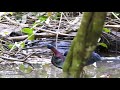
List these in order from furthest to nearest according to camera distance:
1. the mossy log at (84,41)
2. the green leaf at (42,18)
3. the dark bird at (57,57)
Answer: the green leaf at (42,18)
the dark bird at (57,57)
the mossy log at (84,41)

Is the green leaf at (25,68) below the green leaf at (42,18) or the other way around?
below

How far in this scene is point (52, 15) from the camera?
5.47ft

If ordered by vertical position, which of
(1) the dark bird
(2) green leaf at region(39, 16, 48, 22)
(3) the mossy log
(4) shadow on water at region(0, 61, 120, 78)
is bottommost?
(4) shadow on water at region(0, 61, 120, 78)

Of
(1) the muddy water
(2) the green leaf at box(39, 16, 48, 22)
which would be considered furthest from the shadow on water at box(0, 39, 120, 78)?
(2) the green leaf at box(39, 16, 48, 22)

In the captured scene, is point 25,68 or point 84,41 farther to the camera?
point 25,68

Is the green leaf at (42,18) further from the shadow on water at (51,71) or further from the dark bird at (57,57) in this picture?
the shadow on water at (51,71)

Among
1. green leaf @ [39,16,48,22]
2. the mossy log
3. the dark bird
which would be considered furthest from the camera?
green leaf @ [39,16,48,22]

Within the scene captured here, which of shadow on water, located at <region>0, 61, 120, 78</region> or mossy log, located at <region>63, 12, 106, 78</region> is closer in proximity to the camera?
mossy log, located at <region>63, 12, 106, 78</region>

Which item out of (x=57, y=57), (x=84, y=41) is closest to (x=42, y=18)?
(x=57, y=57)

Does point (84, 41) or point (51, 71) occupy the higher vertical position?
point (84, 41)

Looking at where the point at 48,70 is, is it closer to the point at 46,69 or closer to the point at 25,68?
the point at 46,69

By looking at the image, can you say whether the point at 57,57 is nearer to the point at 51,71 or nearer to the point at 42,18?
the point at 51,71

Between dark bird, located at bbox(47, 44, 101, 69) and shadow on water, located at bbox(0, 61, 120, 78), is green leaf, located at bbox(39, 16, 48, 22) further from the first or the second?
shadow on water, located at bbox(0, 61, 120, 78)

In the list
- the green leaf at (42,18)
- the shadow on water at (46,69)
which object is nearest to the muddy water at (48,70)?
the shadow on water at (46,69)
